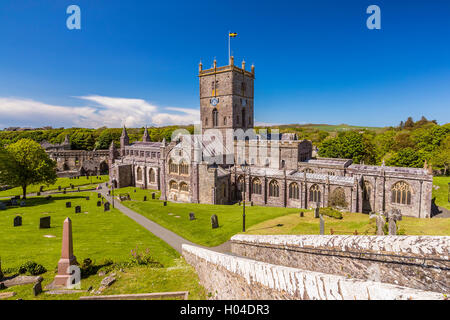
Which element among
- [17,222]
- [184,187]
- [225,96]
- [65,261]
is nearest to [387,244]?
[65,261]

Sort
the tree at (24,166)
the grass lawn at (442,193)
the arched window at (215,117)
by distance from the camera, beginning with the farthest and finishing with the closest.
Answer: the arched window at (215,117)
the grass lawn at (442,193)
the tree at (24,166)

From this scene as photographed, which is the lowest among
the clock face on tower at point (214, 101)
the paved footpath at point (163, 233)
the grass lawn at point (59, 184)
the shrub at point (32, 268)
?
the paved footpath at point (163, 233)

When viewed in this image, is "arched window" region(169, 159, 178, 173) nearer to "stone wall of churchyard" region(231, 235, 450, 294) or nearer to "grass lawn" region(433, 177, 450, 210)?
"stone wall of churchyard" region(231, 235, 450, 294)

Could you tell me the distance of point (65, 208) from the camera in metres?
34.4

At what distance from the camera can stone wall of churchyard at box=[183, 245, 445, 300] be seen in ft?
12.8

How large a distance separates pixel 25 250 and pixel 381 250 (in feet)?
72.7

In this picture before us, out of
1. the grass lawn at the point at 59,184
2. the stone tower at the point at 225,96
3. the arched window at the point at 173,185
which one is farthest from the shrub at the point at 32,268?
the grass lawn at the point at 59,184

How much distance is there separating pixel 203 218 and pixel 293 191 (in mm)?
14813

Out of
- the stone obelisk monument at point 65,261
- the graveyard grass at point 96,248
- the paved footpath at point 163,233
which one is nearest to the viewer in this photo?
the graveyard grass at point 96,248

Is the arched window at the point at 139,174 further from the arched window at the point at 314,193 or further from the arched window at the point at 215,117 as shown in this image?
the arched window at the point at 314,193

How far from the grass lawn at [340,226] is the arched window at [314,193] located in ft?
19.3

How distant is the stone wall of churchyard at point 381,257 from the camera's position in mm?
4707
